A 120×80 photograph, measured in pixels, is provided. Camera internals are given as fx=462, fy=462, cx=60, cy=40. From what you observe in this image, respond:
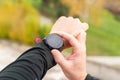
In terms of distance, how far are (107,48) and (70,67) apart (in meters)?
6.12

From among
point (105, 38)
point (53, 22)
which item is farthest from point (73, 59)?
point (53, 22)

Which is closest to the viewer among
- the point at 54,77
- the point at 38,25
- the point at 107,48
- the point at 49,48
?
the point at 49,48

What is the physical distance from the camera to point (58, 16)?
7.82 m

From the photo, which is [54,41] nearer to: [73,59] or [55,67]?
[73,59]

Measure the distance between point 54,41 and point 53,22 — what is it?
679 centimetres

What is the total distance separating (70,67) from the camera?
3.11 ft

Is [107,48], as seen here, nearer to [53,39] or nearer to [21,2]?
[21,2]

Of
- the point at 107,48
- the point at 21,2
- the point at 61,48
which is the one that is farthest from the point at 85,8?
the point at 61,48

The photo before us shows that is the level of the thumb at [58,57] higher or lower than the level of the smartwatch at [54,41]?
lower

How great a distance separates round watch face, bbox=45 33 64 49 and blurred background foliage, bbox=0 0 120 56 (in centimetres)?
588

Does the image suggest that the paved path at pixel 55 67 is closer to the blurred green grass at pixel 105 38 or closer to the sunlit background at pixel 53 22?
the sunlit background at pixel 53 22

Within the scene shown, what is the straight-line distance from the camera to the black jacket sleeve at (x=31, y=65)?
0.84 m

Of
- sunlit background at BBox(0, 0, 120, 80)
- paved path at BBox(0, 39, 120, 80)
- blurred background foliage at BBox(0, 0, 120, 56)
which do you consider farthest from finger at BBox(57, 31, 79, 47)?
blurred background foliage at BBox(0, 0, 120, 56)

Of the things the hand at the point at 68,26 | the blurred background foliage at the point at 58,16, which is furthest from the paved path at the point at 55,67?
the hand at the point at 68,26
